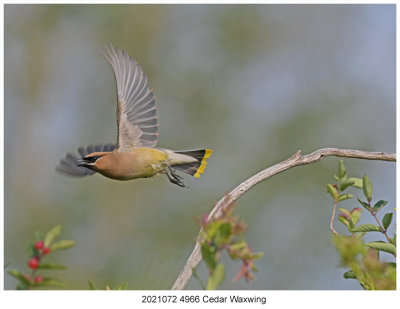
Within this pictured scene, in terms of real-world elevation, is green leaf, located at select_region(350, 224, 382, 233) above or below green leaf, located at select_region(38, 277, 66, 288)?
above

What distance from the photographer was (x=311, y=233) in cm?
855

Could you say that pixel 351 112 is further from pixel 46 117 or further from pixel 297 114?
pixel 46 117

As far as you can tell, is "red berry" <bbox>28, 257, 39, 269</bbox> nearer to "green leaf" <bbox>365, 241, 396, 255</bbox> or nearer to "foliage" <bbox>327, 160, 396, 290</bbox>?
"foliage" <bbox>327, 160, 396, 290</bbox>

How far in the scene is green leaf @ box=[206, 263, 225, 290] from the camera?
126cm

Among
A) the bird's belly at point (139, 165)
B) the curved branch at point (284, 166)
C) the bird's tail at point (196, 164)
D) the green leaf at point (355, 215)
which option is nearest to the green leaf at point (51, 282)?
the curved branch at point (284, 166)

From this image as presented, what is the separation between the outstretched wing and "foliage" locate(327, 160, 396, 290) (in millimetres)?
2726

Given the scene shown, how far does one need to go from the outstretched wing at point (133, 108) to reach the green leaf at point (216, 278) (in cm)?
333

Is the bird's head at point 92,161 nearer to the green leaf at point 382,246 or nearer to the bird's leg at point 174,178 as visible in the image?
the bird's leg at point 174,178

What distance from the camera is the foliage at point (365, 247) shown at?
1305 mm

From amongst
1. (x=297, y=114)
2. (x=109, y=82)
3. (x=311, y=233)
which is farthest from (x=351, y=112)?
(x=109, y=82)

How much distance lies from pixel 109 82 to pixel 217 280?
875 cm

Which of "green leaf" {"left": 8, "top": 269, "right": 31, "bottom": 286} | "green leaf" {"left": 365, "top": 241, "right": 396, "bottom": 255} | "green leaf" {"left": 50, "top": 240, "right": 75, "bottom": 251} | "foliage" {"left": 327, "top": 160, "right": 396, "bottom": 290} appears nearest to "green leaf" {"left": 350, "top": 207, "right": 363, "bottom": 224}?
"foliage" {"left": 327, "top": 160, "right": 396, "bottom": 290}

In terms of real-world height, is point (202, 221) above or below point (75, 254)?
above

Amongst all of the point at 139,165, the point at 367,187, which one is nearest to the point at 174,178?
the point at 139,165
